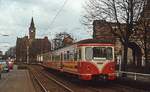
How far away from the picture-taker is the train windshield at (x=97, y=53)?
24.8 meters

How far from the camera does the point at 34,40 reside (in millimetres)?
152250

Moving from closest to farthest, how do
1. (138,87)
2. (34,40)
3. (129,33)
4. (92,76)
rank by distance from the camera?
(138,87)
(92,76)
(129,33)
(34,40)

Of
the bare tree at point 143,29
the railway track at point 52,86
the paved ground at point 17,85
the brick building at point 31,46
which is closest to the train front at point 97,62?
the railway track at point 52,86

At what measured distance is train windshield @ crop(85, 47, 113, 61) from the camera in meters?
24.8

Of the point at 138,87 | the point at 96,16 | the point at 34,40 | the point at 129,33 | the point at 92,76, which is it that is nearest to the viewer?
the point at 138,87

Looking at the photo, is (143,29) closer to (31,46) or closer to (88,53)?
(88,53)

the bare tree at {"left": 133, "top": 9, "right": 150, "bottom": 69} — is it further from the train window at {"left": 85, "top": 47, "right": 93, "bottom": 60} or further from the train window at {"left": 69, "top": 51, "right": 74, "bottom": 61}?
the train window at {"left": 85, "top": 47, "right": 93, "bottom": 60}

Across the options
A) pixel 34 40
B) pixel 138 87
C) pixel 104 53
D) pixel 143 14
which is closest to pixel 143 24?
pixel 143 14

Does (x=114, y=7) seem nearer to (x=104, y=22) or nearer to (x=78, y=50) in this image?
(x=104, y=22)

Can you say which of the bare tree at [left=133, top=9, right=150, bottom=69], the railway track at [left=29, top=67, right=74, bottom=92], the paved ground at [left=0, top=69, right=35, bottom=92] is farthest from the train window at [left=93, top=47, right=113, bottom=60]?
the bare tree at [left=133, top=9, right=150, bottom=69]

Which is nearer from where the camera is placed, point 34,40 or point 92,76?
point 92,76

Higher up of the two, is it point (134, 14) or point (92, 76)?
point (134, 14)

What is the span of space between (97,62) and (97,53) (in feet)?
2.25

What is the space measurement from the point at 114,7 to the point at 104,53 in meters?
10.3
